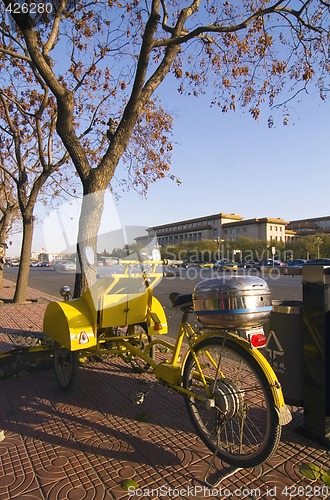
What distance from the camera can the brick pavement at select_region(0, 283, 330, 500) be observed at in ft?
7.98

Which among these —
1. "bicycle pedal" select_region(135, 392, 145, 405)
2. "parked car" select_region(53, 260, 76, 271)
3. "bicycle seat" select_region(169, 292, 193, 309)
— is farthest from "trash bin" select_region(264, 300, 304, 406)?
"parked car" select_region(53, 260, 76, 271)

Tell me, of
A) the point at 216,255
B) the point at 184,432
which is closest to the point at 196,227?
the point at 216,255

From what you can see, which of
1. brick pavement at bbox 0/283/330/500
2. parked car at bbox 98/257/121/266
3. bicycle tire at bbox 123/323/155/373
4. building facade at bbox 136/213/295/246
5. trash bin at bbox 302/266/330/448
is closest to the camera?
brick pavement at bbox 0/283/330/500

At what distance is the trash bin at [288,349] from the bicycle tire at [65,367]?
2.15 meters

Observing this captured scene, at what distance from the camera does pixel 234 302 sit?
2.51m

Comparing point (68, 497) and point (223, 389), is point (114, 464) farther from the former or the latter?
point (223, 389)

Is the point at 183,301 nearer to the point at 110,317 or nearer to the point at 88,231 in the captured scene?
the point at 110,317

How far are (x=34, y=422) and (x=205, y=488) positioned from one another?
1805mm

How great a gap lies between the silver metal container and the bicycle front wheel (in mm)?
206

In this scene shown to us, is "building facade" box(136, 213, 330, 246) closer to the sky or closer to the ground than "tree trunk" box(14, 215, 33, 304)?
closer to the sky

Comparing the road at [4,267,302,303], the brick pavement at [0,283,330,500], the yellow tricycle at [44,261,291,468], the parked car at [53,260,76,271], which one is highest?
the parked car at [53,260,76,271]

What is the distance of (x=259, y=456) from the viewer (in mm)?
2457

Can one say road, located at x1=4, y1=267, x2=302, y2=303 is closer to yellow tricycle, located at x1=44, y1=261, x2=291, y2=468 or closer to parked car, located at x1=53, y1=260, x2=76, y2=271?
parked car, located at x1=53, y1=260, x2=76, y2=271

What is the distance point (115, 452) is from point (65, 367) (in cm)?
166
